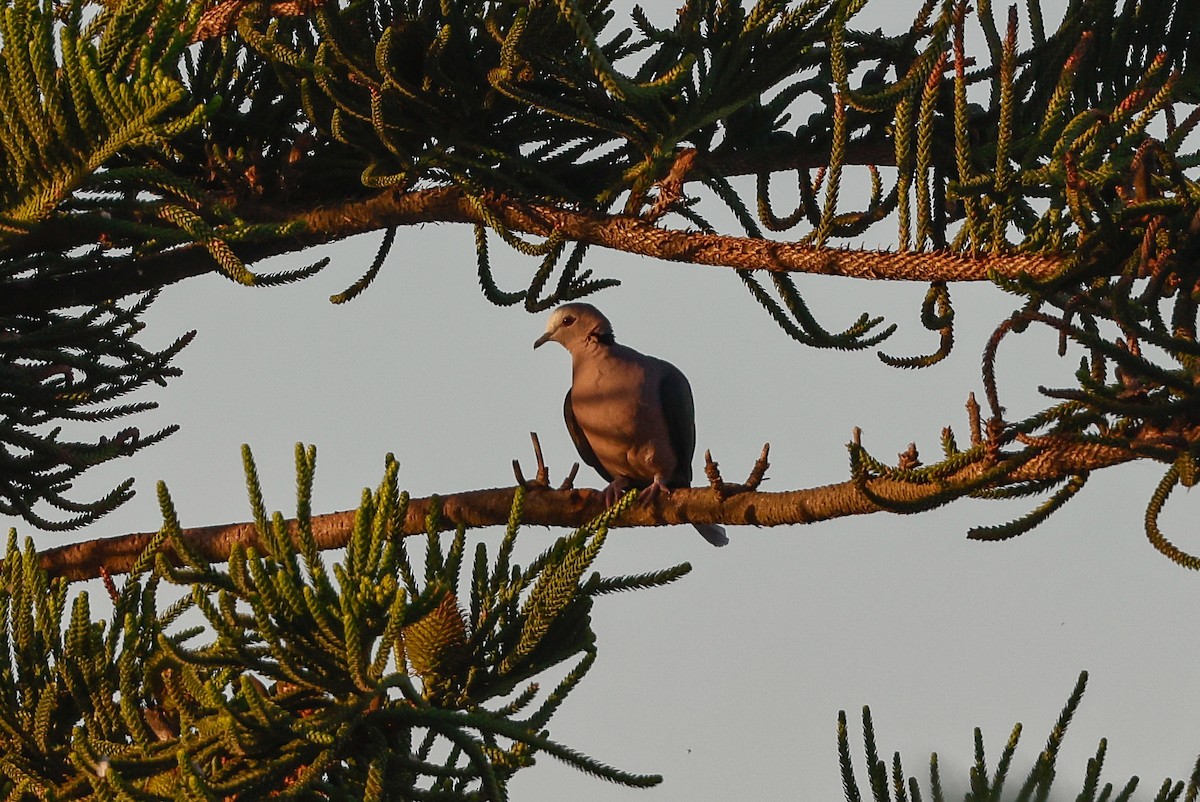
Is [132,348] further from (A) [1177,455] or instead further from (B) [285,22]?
(A) [1177,455]

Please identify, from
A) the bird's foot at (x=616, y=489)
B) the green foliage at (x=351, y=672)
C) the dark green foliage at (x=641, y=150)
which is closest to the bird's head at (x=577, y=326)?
the bird's foot at (x=616, y=489)

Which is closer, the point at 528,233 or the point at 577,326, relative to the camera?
the point at 528,233

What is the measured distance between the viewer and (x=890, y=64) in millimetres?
4270

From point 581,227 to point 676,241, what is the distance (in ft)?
1.00

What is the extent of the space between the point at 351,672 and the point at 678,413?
4.05 m

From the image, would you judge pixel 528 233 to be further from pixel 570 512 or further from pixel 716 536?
pixel 716 536

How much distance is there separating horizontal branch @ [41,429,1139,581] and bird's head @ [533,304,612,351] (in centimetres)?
295

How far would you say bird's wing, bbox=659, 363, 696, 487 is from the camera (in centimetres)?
694

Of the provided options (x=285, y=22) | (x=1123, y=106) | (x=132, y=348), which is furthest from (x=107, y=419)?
(x=1123, y=106)

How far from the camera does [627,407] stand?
22.3 ft

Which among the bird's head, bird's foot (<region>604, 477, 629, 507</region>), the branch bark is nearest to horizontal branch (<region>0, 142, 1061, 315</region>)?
the branch bark

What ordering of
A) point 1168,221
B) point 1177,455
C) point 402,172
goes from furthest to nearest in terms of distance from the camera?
point 402,172 → point 1168,221 → point 1177,455

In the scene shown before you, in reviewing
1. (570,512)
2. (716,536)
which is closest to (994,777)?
(570,512)

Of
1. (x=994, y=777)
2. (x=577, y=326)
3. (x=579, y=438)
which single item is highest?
(x=577, y=326)
